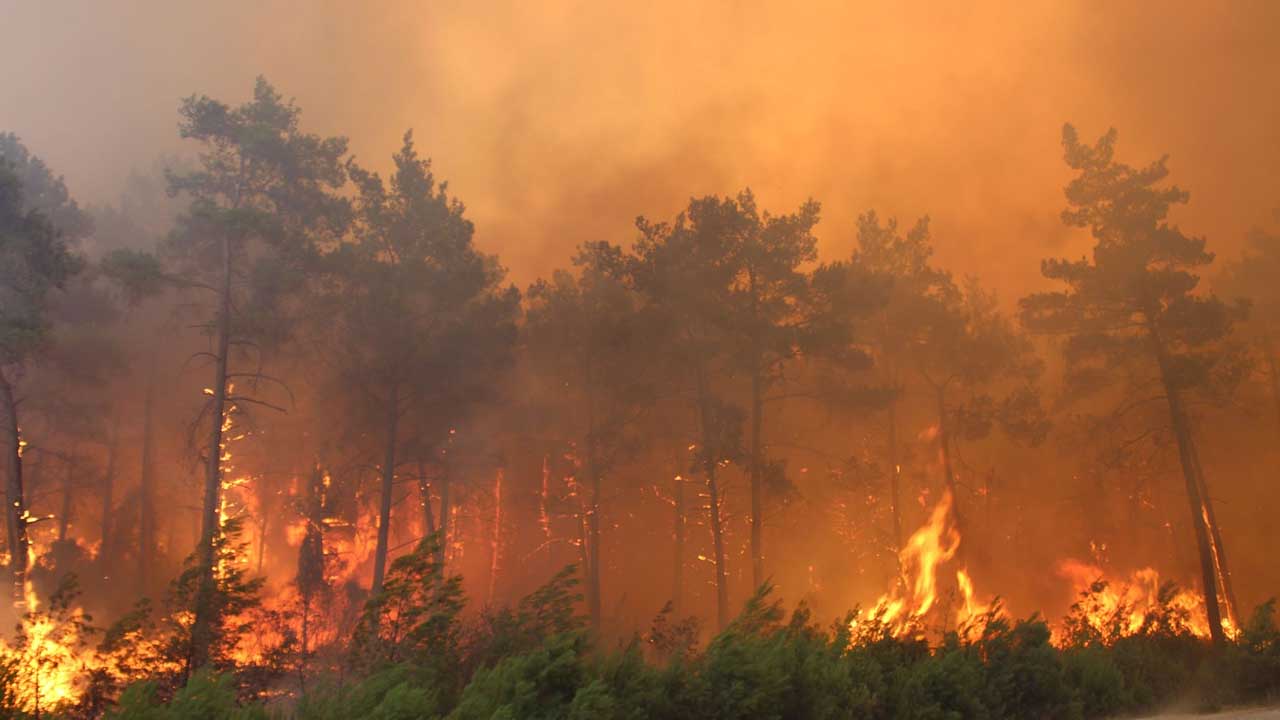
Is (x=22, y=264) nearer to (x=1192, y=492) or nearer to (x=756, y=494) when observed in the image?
(x=756, y=494)

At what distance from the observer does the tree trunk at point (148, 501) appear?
31.2 m

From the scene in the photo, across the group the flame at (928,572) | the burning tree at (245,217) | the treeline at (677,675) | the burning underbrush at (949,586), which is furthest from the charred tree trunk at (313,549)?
the flame at (928,572)

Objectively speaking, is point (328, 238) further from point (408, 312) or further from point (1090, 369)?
point (1090, 369)

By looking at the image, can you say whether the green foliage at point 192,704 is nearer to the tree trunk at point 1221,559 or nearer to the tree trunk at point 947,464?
the tree trunk at point 1221,559

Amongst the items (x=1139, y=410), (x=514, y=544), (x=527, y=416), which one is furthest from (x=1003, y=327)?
(x=514, y=544)

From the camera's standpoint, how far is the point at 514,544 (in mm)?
39531

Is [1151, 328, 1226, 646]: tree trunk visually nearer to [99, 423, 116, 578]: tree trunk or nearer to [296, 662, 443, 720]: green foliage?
[296, 662, 443, 720]: green foliage

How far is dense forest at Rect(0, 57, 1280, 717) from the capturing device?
10359mm

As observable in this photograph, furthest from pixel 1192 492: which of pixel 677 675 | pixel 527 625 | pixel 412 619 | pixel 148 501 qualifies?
pixel 148 501

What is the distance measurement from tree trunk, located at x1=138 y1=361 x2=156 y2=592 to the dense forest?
33 centimetres

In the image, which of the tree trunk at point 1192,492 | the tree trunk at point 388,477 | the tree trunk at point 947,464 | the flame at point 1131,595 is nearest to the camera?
the tree trunk at point 1192,492

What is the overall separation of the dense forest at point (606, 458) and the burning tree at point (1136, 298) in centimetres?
12

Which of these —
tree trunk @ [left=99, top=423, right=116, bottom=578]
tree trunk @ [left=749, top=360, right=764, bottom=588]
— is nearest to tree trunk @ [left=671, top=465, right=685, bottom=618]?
tree trunk @ [left=749, top=360, right=764, bottom=588]

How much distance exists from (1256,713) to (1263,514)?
94.2ft
